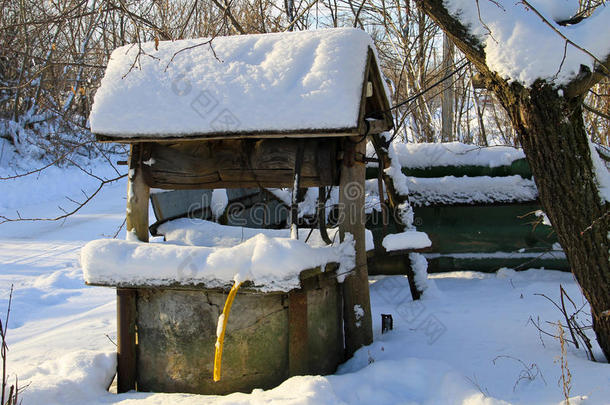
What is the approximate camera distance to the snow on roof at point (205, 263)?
2.95 metres

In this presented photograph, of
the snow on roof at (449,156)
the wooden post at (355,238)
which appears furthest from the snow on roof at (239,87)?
the snow on roof at (449,156)

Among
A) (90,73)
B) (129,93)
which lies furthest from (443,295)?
(90,73)

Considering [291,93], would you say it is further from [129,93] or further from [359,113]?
[129,93]

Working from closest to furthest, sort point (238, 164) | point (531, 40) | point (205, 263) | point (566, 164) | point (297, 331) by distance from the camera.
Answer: point (531, 40)
point (566, 164)
point (205, 263)
point (297, 331)
point (238, 164)

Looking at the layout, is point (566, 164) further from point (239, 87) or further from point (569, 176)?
point (239, 87)

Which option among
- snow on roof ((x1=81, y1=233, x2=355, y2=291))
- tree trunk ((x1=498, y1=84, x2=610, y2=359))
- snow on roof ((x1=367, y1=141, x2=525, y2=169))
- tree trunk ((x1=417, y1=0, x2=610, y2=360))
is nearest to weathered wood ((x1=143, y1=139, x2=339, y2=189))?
snow on roof ((x1=81, y1=233, x2=355, y2=291))

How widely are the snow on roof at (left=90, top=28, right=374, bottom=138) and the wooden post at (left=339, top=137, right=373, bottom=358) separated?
0.57 metres

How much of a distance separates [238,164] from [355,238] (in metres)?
0.97

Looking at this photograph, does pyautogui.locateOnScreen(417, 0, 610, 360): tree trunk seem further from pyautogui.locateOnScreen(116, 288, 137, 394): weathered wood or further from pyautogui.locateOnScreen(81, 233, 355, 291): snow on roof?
pyautogui.locateOnScreen(116, 288, 137, 394): weathered wood

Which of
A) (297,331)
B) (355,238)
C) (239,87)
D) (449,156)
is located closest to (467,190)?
(449,156)

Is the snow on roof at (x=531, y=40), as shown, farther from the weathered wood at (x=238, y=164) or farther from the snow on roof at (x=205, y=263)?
the snow on roof at (x=205, y=263)

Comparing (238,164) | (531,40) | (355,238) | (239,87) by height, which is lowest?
(355,238)

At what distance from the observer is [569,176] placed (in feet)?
9.75

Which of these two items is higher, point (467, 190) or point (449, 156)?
point (449, 156)
